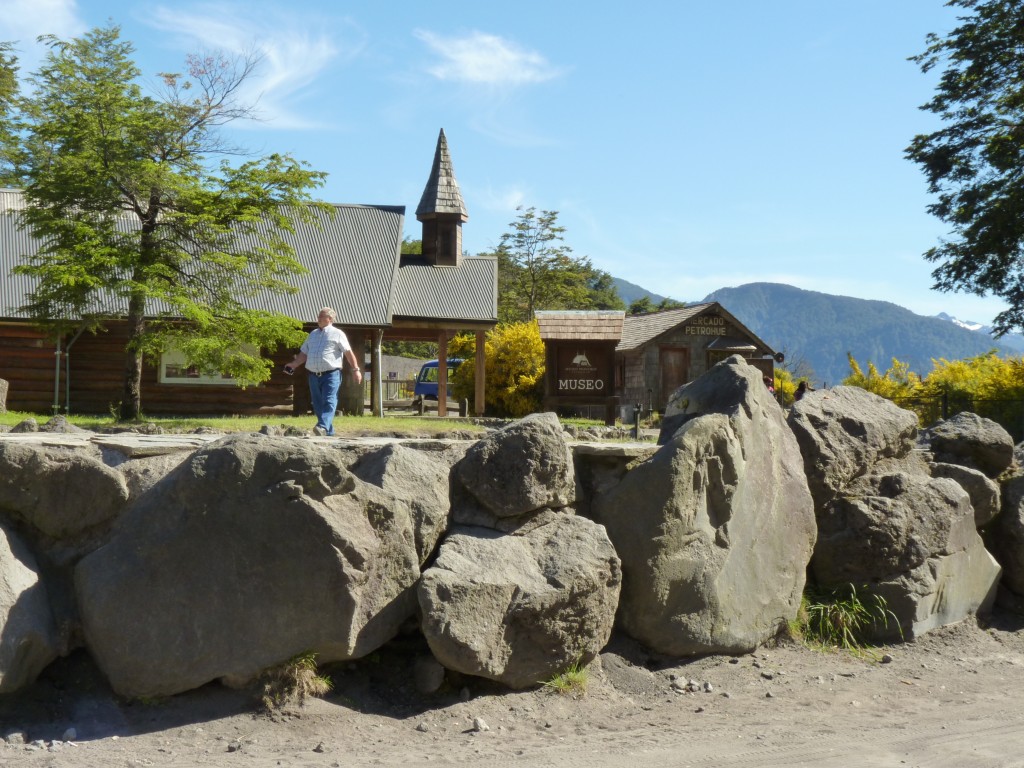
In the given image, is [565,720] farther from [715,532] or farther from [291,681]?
[715,532]

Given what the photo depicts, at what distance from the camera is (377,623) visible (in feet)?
16.8

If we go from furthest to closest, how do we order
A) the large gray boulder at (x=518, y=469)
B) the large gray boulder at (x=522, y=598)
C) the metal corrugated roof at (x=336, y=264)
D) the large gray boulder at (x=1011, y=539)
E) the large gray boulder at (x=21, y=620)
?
the metal corrugated roof at (x=336, y=264) < the large gray boulder at (x=1011, y=539) < the large gray boulder at (x=518, y=469) < the large gray boulder at (x=522, y=598) < the large gray boulder at (x=21, y=620)

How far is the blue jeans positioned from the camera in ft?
34.9

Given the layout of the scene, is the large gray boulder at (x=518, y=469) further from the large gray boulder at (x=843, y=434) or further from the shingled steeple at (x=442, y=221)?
the shingled steeple at (x=442, y=221)

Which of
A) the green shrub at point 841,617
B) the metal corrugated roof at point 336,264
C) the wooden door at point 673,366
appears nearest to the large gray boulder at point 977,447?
the green shrub at point 841,617

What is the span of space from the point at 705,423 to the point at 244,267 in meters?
11.9

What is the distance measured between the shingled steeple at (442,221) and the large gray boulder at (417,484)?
895 inches

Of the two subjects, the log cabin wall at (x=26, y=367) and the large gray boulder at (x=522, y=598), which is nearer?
the large gray boulder at (x=522, y=598)

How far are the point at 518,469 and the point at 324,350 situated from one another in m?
Result: 5.67

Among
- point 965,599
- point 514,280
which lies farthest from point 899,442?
point 514,280

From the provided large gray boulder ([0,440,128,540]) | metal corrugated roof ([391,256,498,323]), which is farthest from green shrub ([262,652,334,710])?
metal corrugated roof ([391,256,498,323])

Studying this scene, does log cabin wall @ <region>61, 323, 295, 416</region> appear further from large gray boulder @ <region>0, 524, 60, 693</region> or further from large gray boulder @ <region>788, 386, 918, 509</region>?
large gray boulder @ <region>0, 524, 60, 693</region>

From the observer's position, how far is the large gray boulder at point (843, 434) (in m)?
6.91

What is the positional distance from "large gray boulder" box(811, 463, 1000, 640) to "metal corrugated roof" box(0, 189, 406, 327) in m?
16.7
